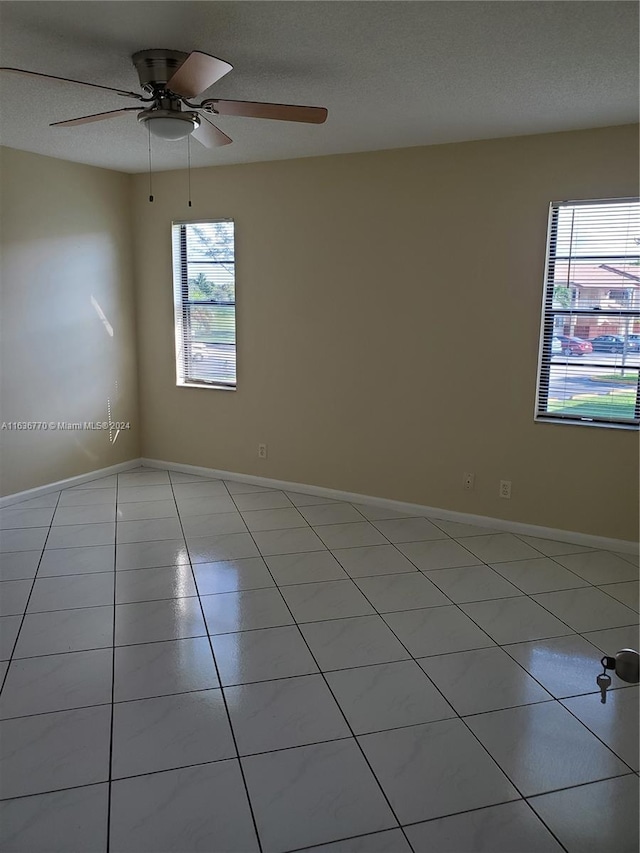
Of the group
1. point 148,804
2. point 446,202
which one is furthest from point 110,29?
point 148,804

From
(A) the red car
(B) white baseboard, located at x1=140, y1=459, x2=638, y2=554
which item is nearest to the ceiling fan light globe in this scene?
(A) the red car

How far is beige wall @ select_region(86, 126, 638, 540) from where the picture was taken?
12.3ft

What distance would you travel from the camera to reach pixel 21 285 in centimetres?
431

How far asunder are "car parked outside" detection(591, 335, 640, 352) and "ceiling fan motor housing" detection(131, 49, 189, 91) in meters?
2.57

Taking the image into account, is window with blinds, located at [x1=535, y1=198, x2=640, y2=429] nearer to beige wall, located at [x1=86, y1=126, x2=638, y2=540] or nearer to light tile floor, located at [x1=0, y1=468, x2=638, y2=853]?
beige wall, located at [x1=86, y1=126, x2=638, y2=540]

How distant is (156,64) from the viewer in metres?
2.52

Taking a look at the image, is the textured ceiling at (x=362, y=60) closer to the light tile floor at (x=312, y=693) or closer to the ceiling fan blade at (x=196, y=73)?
the ceiling fan blade at (x=196, y=73)

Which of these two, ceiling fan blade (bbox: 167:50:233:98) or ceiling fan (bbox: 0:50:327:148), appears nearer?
ceiling fan blade (bbox: 167:50:233:98)

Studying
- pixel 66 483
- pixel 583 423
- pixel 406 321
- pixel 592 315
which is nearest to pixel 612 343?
pixel 592 315

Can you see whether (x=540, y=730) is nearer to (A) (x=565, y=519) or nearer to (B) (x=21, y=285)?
(A) (x=565, y=519)

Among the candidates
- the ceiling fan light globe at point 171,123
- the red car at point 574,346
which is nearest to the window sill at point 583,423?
the red car at point 574,346

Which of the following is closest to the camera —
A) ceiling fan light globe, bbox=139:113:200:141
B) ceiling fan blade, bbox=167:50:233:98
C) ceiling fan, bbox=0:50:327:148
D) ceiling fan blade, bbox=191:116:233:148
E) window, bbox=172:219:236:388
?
ceiling fan blade, bbox=167:50:233:98

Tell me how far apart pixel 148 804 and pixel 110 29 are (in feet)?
8.28

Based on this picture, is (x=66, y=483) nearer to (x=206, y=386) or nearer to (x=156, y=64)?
(x=206, y=386)
